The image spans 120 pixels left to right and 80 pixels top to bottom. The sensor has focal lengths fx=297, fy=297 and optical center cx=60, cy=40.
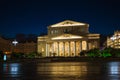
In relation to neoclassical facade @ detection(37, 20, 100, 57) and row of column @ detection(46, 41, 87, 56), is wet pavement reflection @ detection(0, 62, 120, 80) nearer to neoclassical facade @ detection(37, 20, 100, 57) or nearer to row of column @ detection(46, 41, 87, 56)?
neoclassical facade @ detection(37, 20, 100, 57)

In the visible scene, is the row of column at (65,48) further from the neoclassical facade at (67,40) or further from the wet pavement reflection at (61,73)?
the wet pavement reflection at (61,73)

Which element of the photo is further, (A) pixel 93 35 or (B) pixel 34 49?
(B) pixel 34 49

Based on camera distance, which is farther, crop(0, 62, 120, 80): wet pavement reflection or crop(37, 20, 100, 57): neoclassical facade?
crop(37, 20, 100, 57): neoclassical facade

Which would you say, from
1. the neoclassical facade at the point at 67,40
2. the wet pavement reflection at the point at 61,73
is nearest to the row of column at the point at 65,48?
the neoclassical facade at the point at 67,40

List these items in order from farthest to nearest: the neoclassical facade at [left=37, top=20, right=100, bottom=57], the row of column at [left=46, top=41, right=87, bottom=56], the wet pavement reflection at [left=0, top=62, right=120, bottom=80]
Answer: the row of column at [left=46, top=41, right=87, bottom=56], the neoclassical facade at [left=37, top=20, right=100, bottom=57], the wet pavement reflection at [left=0, top=62, right=120, bottom=80]

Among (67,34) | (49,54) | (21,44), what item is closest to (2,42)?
(21,44)

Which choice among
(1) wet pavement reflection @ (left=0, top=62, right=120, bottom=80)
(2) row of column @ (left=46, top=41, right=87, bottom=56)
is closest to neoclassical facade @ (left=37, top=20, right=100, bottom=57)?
(2) row of column @ (left=46, top=41, right=87, bottom=56)

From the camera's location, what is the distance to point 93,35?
386 ft

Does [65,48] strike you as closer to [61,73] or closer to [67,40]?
[67,40]

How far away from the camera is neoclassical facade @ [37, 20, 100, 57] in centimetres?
11919

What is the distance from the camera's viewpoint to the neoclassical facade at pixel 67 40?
391 feet

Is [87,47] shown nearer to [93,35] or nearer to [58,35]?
[93,35]

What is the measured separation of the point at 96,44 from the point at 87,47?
12.5ft

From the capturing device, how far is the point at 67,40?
121750 mm
